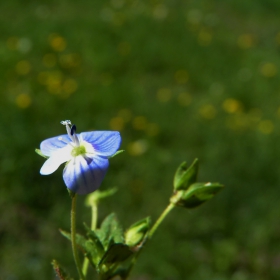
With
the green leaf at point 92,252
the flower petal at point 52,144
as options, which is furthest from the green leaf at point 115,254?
the flower petal at point 52,144

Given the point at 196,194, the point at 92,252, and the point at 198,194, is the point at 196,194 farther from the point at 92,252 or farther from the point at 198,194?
the point at 92,252

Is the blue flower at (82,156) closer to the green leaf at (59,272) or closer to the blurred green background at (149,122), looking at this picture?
the green leaf at (59,272)

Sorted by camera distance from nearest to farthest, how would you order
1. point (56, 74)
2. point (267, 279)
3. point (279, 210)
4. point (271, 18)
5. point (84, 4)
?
point (267, 279), point (279, 210), point (56, 74), point (84, 4), point (271, 18)

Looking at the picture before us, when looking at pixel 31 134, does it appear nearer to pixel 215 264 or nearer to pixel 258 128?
pixel 215 264

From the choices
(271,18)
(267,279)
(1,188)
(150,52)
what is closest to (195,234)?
(267,279)

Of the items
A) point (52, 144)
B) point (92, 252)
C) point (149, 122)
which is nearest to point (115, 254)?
point (92, 252)

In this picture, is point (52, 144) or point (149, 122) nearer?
point (52, 144)
